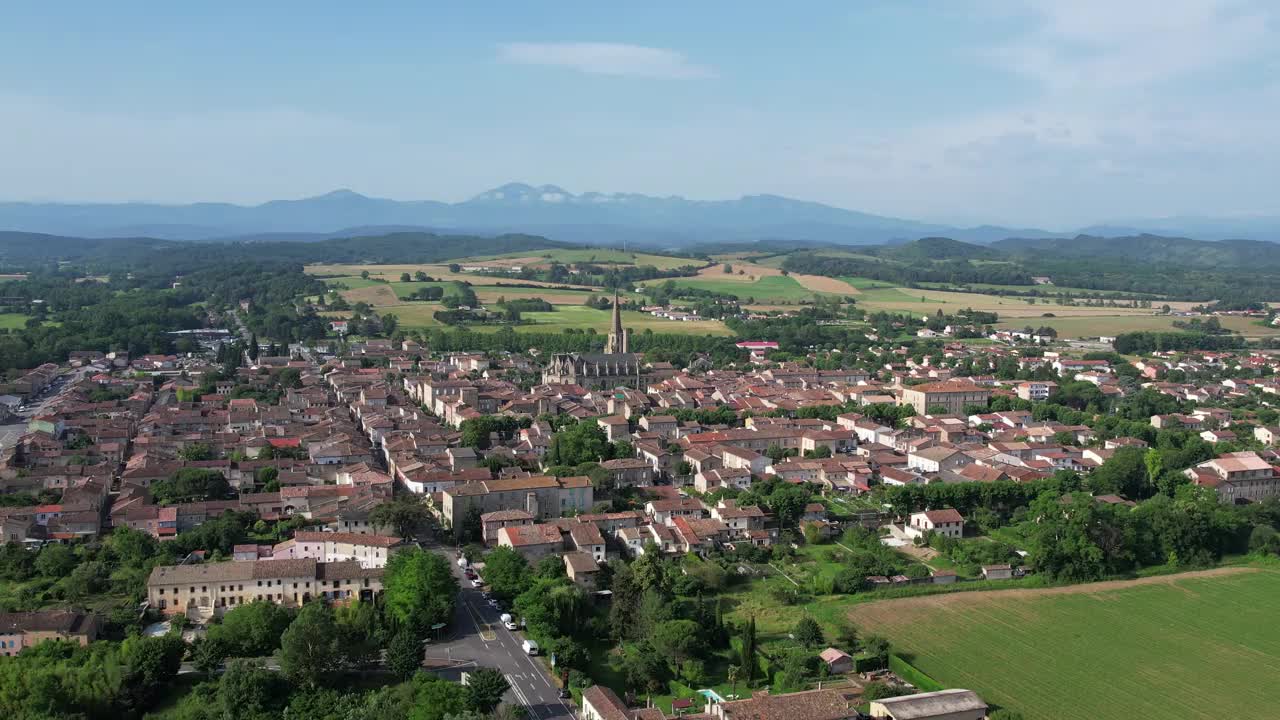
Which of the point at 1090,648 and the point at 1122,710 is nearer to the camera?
the point at 1122,710

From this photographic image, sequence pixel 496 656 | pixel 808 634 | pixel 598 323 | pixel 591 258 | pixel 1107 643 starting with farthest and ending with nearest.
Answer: pixel 591 258 < pixel 598 323 < pixel 1107 643 < pixel 808 634 < pixel 496 656

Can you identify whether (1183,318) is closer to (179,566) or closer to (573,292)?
(573,292)

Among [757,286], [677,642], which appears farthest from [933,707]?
[757,286]

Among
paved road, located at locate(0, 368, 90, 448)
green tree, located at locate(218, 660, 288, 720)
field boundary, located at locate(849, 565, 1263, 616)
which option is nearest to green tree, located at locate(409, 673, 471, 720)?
green tree, located at locate(218, 660, 288, 720)

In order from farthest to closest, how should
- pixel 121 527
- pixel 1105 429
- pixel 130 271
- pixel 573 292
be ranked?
pixel 130 271, pixel 573 292, pixel 1105 429, pixel 121 527

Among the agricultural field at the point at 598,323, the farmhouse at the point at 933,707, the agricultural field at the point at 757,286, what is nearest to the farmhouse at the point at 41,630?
the farmhouse at the point at 933,707

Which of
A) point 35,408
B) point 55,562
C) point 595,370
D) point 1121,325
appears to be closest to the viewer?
point 55,562

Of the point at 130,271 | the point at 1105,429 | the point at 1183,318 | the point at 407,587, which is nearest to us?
the point at 407,587

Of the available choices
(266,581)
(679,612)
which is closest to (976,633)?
(679,612)

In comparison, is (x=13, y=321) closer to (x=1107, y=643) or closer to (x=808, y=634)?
(x=808, y=634)
